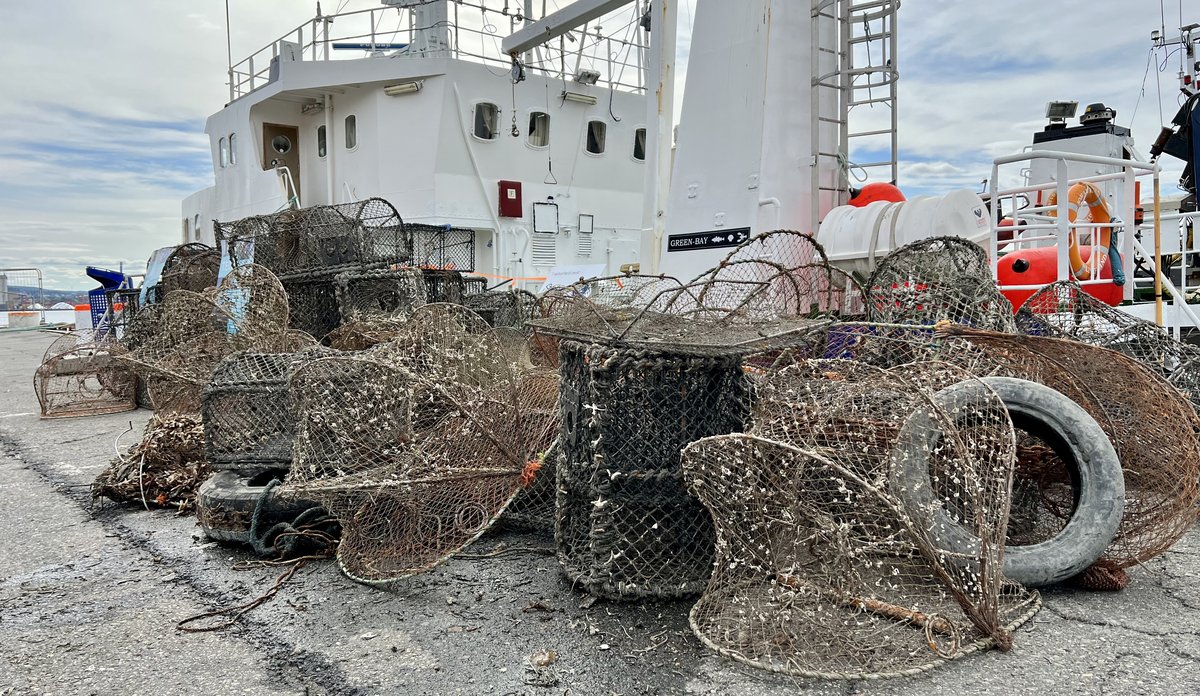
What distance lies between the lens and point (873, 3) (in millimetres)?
6707

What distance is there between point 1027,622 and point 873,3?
18.9ft

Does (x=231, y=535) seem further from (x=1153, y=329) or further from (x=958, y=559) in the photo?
(x=1153, y=329)

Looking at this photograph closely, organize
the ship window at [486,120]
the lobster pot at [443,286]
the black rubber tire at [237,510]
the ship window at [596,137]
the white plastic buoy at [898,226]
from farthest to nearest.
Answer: the ship window at [596,137]
the ship window at [486,120]
the lobster pot at [443,286]
the white plastic buoy at [898,226]
the black rubber tire at [237,510]

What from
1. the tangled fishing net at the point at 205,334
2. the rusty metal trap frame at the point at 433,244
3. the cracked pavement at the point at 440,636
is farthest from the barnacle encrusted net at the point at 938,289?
the rusty metal trap frame at the point at 433,244

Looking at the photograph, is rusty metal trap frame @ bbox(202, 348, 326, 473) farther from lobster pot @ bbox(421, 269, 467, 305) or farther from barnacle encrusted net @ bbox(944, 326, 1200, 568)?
barnacle encrusted net @ bbox(944, 326, 1200, 568)

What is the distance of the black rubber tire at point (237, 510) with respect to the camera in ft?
11.2

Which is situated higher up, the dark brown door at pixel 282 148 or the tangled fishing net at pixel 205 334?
the dark brown door at pixel 282 148

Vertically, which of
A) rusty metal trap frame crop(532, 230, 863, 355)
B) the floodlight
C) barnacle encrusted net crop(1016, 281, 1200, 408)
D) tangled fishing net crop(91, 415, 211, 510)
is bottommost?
tangled fishing net crop(91, 415, 211, 510)

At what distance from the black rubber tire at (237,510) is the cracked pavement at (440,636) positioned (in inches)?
4.2

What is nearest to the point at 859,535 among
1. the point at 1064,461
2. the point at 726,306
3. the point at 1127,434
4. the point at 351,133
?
the point at 1064,461

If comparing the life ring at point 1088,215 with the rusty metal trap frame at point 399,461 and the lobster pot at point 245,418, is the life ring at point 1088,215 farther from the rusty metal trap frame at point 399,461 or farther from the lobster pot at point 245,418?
the lobster pot at point 245,418

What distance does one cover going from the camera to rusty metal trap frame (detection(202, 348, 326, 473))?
3924 mm

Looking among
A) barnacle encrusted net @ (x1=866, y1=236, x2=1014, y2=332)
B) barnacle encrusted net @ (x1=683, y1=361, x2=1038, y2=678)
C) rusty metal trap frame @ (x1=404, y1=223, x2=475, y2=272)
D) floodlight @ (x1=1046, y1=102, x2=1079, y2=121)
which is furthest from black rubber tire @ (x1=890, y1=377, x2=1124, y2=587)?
floodlight @ (x1=1046, y1=102, x2=1079, y2=121)

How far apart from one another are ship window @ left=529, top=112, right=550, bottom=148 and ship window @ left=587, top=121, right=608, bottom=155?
90 cm
